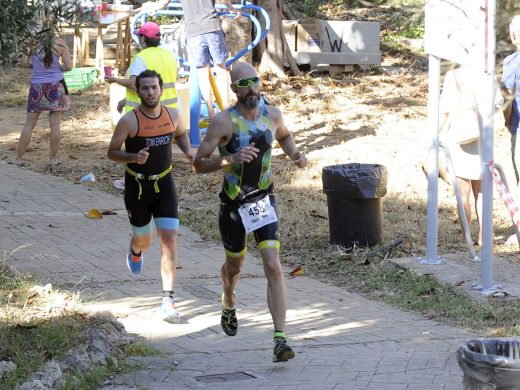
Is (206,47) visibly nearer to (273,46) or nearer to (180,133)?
(180,133)

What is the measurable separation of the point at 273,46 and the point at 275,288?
41.1 ft

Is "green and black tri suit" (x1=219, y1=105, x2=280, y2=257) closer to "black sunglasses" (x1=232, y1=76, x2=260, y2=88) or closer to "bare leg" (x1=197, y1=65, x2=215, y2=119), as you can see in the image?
"black sunglasses" (x1=232, y1=76, x2=260, y2=88)

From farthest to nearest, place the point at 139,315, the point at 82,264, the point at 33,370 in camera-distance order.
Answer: the point at 82,264
the point at 139,315
the point at 33,370

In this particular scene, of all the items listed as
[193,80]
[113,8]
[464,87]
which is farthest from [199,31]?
[113,8]

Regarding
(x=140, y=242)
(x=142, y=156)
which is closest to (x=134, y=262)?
(x=140, y=242)

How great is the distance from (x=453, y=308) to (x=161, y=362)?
2.63 m

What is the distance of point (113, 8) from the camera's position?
766 inches

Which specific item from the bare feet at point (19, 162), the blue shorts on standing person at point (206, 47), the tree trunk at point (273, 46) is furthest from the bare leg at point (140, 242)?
the tree trunk at point (273, 46)

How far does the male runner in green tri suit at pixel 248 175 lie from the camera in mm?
6766

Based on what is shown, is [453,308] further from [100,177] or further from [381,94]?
[381,94]

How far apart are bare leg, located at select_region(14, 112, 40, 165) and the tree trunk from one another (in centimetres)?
609

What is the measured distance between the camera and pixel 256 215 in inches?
268

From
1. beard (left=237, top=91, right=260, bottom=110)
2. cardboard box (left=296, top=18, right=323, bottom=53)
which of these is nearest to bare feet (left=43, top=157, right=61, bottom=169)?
beard (left=237, top=91, right=260, bottom=110)

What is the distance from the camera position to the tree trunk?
18.7 m
